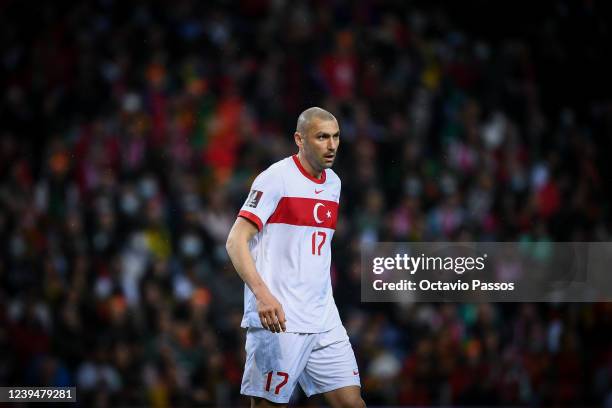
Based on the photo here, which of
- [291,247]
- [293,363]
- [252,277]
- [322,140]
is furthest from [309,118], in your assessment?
[293,363]

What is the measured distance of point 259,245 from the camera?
4.71 metres

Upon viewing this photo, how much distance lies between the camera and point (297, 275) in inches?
183

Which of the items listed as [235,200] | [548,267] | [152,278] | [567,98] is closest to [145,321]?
[152,278]

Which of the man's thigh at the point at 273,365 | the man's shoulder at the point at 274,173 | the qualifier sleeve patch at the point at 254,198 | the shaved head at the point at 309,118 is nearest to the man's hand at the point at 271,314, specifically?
the man's thigh at the point at 273,365

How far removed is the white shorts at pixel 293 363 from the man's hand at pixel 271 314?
35 cm

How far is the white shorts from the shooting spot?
15.1 feet

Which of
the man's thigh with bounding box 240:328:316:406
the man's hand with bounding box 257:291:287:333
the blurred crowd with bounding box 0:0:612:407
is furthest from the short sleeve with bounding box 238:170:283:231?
the blurred crowd with bounding box 0:0:612:407

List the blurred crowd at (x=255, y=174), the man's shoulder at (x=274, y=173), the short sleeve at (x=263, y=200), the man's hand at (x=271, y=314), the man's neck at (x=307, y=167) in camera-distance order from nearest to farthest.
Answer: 1. the man's hand at (x=271, y=314)
2. the short sleeve at (x=263, y=200)
3. the man's shoulder at (x=274, y=173)
4. the man's neck at (x=307, y=167)
5. the blurred crowd at (x=255, y=174)

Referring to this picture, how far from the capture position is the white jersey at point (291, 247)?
4637 millimetres

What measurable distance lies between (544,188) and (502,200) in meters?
0.57

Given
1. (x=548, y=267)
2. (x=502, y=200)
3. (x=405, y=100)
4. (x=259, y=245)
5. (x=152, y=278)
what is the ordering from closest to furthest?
Answer: 1. (x=259, y=245)
2. (x=548, y=267)
3. (x=152, y=278)
4. (x=502, y=200)
5. (x=405, y=100)

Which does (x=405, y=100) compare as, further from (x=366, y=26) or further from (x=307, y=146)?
(x=307, y=146)

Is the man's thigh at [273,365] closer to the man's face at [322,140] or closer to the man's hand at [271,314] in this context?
the man's hand at [271,314]

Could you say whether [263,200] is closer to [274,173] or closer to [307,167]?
[274,173]
